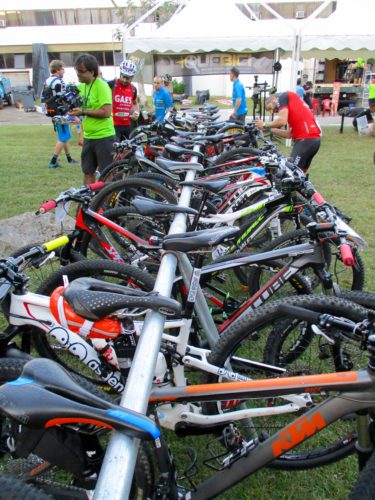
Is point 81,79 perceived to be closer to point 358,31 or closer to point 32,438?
point 32,438

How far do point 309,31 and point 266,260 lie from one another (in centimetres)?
1070

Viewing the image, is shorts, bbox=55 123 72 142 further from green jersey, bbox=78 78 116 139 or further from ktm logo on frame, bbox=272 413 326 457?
ktm logo on frame, bbox=272 413 326 457

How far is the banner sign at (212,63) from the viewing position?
42.2 feet

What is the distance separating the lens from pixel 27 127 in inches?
649

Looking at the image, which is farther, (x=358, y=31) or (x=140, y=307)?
(x=358, y=31)

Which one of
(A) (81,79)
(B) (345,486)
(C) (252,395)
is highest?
(A) (81,79)

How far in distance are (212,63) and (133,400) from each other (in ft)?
43.4

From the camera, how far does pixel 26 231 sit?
16.7ft

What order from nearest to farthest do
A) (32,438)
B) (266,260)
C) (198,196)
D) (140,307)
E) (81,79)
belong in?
(32,438)
(140,307)
(266,260)
(198,196)
(81,79)

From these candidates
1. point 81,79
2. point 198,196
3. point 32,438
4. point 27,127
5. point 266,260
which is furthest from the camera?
point 27,127

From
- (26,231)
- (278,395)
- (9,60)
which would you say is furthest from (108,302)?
(9,60)

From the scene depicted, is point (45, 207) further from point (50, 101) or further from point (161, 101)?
point (161, 101)

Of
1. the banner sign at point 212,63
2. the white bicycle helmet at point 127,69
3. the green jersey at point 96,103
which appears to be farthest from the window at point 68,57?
the green jersey at point 96,103

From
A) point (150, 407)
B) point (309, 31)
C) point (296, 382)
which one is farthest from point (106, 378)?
point (309, 31)
